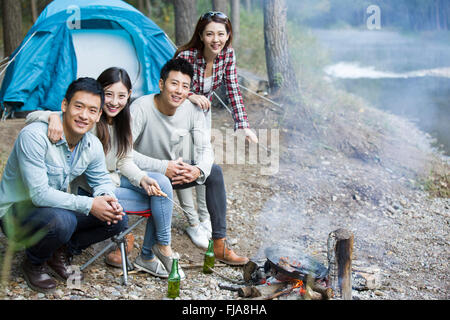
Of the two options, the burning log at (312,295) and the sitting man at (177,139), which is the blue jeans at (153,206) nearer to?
the sitting man at (177,139)

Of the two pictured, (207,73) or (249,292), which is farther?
(207,73)

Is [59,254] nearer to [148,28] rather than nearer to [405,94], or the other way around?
[148,28]

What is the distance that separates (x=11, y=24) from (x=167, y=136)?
577 cm

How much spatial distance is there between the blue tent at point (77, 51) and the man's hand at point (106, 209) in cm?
345

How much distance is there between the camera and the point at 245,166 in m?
5.29

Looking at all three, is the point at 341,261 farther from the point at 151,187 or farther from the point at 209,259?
the point at 151,187

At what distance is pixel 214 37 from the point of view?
3467mm

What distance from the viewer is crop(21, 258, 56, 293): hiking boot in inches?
101

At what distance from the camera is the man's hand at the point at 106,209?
8.44 ft

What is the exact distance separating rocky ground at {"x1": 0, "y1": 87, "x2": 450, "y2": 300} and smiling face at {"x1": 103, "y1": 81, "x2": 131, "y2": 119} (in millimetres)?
1025

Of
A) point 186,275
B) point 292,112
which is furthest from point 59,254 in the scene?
point 292,112

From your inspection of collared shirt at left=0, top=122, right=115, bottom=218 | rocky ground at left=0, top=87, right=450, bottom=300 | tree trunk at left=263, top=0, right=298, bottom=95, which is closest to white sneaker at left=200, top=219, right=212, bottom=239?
rocky ground at left=0, top=87, right=450, bottom=300


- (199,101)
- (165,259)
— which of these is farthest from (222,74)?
(165,259)

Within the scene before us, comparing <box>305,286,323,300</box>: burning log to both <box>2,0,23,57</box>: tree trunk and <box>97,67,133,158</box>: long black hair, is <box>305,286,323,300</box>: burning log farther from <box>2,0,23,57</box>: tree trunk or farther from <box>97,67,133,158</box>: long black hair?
<box>2,0,23,57</box>: tree trunk
